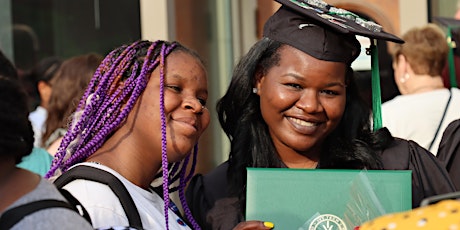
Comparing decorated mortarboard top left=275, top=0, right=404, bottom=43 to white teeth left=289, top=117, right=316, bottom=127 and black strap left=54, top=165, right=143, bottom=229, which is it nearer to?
white teeth left=289, top=117, right=316, bottom=127

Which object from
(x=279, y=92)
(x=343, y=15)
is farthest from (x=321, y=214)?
(x=343, y=15)

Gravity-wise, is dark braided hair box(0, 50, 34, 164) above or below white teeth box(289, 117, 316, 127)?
above

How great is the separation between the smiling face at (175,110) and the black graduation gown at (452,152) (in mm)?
1205

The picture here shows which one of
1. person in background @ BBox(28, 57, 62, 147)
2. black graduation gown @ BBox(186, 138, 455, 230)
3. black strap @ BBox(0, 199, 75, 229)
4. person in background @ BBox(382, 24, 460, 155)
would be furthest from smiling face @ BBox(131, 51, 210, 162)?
person in background @ BBox(28, 57, 62, 147)

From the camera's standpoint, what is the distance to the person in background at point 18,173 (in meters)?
1.76

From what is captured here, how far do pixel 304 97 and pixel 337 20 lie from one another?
0.30 meters

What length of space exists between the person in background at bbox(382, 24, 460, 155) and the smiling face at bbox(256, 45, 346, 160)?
151cm

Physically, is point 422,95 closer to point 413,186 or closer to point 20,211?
point 413,186

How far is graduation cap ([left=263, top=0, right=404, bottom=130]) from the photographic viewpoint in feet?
10.2

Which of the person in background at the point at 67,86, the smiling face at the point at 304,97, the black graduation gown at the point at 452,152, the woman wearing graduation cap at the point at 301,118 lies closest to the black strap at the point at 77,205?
the woman wearing graduation cap at the point at 301,118

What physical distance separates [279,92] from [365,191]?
585 mm

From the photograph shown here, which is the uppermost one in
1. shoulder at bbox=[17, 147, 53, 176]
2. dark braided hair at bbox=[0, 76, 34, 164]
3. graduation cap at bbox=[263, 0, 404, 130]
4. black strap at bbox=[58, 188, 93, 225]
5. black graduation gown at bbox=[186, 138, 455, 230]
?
graduation cap at bbox=[263, 0, 404, 130]

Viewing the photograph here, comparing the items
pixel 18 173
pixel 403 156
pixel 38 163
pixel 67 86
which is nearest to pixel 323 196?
pixel 403 156

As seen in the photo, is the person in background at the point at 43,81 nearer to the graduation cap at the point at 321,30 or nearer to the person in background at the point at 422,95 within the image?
the person in background at the point at 422,95
